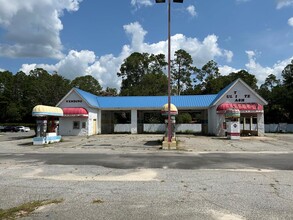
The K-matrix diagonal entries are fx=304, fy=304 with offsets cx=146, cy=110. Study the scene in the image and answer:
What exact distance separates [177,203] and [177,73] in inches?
3002

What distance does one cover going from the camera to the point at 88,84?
265ft

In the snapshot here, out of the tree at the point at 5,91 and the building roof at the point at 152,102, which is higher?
the tree at the point at 5,91

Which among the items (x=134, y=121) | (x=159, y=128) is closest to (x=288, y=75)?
(x=159, y=128)

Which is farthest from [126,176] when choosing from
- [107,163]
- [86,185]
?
[107,163]

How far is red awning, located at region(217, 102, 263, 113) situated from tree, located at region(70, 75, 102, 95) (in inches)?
1902

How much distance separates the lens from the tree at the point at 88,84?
7900 centimetres

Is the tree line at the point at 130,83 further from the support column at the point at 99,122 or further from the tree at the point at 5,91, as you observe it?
the support column at the point at 99,122

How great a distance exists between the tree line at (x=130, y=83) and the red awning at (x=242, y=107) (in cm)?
2730

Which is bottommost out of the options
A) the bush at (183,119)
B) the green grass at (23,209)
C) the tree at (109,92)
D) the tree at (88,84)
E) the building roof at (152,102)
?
the green grass at (23,209)

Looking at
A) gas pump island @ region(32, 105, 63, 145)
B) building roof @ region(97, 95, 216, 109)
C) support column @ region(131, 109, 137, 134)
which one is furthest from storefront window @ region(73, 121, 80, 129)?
gas pump island @ region(32, 105, 63, 145)

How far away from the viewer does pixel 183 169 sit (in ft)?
40.2

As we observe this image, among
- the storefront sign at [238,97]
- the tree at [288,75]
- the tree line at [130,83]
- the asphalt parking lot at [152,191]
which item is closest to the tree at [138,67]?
the tree line at [130,83]

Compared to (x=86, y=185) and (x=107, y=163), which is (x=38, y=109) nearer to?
(x=107, y=163)

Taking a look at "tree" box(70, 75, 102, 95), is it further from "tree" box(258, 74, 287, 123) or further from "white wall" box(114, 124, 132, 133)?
"tree" box(258, 74, 287, 123)
